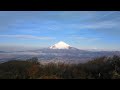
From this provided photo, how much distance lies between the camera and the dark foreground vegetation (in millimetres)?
2861

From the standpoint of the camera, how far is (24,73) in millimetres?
2889

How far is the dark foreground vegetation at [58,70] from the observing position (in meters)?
2.86

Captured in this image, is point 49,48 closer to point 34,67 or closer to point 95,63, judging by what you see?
point 34,67

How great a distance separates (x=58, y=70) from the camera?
2928 millimetres

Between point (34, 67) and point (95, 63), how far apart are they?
3.00ft
